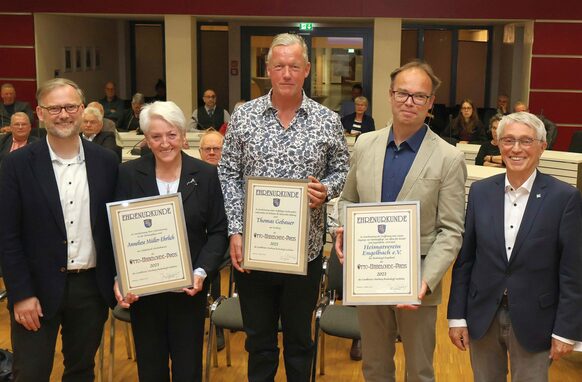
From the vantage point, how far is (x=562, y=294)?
8.99ft

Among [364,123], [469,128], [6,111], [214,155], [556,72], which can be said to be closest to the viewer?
[214,155]

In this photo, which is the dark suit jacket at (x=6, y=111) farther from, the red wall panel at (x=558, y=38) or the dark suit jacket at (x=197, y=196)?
the dark suit jacket at (x=197, y=196)

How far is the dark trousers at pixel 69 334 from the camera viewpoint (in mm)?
2932

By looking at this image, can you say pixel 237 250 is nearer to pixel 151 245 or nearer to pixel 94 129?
pixel 151 245

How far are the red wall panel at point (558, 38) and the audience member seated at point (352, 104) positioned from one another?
291cm

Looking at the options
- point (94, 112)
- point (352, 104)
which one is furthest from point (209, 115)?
point (94, 112)

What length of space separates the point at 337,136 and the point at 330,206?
8.11 ft

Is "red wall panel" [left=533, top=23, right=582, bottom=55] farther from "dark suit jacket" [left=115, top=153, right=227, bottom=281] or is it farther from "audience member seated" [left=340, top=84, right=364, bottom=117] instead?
"dark suit jacket" [left=115, top=153, right=227, bottom=281]

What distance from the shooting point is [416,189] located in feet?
9.30

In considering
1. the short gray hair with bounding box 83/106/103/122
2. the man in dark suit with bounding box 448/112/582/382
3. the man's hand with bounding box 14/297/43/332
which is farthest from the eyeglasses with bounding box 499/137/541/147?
the short gray hair with bounding box 83/106/103/122

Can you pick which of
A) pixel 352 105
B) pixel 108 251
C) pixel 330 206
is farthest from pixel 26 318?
pixel 352 105

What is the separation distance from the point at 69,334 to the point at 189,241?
2.17ft

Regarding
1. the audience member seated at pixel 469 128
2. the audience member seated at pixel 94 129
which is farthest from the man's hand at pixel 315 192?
the audience member seated at pixel 469 128

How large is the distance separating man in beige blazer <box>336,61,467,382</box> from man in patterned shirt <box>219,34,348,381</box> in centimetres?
16
